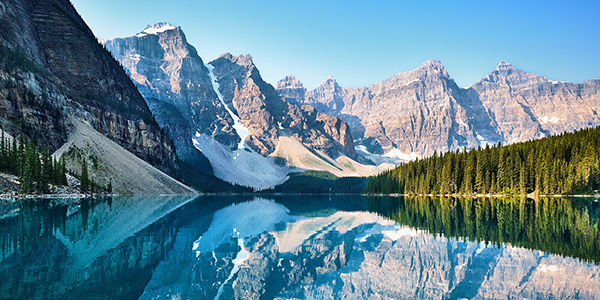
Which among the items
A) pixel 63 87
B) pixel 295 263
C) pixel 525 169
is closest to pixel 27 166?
pixel 63 87

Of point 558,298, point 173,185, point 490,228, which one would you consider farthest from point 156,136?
point 558,298

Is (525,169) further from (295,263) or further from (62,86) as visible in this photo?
(62,86)

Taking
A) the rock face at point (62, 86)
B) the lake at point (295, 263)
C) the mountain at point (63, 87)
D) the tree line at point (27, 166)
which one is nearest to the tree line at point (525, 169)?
the lake at point (295, 263)

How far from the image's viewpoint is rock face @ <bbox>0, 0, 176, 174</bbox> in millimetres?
97188

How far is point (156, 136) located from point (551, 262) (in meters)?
164

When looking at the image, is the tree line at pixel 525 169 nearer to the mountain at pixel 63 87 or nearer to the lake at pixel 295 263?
the lake at pixel 295 263

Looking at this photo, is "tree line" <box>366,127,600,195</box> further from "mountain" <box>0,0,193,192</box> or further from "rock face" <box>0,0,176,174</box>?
"rock face" <box>0,0,176,174</box>

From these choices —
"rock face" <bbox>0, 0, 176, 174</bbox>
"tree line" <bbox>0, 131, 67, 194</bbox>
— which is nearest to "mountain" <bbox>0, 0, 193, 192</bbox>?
"rock face" <bbox>0, 0, 176, 174</bbox>

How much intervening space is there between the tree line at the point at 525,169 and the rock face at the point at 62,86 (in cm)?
10445

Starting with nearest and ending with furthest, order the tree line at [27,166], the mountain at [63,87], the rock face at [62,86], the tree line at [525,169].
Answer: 1. the tree line at [27,166]
2. the tree line at [525,169]
3. the mountain at [63,87]
4. the rock face at [62,86]

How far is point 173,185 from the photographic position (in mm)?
125188

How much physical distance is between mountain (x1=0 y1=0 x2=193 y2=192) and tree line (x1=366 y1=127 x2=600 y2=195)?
291 ft

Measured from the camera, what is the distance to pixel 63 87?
401 feet

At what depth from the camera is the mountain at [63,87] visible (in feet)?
317
